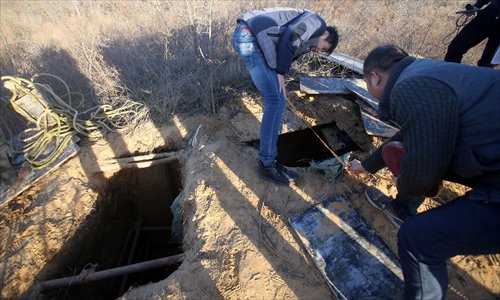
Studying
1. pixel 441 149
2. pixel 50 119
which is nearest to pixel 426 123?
pixel 441 149

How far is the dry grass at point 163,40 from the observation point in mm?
4262

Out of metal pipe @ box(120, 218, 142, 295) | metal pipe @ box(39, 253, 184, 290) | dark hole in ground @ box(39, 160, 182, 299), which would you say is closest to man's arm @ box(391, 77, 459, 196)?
metal pipe @ box(39, 253, 184, 290)

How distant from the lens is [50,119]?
3670 millimetres

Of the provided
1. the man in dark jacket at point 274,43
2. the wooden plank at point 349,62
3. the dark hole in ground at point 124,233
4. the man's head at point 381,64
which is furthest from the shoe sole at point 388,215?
the wooden plank at point 349,62

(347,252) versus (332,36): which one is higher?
(332,36)

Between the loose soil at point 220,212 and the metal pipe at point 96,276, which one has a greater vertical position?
the loose soil at point 220,212

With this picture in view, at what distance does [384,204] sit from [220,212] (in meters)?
1.59

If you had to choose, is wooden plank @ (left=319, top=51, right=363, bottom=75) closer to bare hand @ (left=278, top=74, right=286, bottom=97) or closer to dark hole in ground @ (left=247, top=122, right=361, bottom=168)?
dark hole in ground @ (left=247, top=122, right=361, bottom=168)

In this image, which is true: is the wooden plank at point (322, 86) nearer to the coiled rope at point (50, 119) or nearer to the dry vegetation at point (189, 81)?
the dry vegetation at point (189, 81)

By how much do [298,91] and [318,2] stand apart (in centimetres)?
516

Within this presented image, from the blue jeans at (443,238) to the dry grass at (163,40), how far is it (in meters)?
2.97

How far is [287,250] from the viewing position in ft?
7.96

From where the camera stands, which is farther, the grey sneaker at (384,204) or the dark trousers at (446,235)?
the grey sneaker at (384,204)

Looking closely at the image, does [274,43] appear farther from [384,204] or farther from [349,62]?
[349,62]
